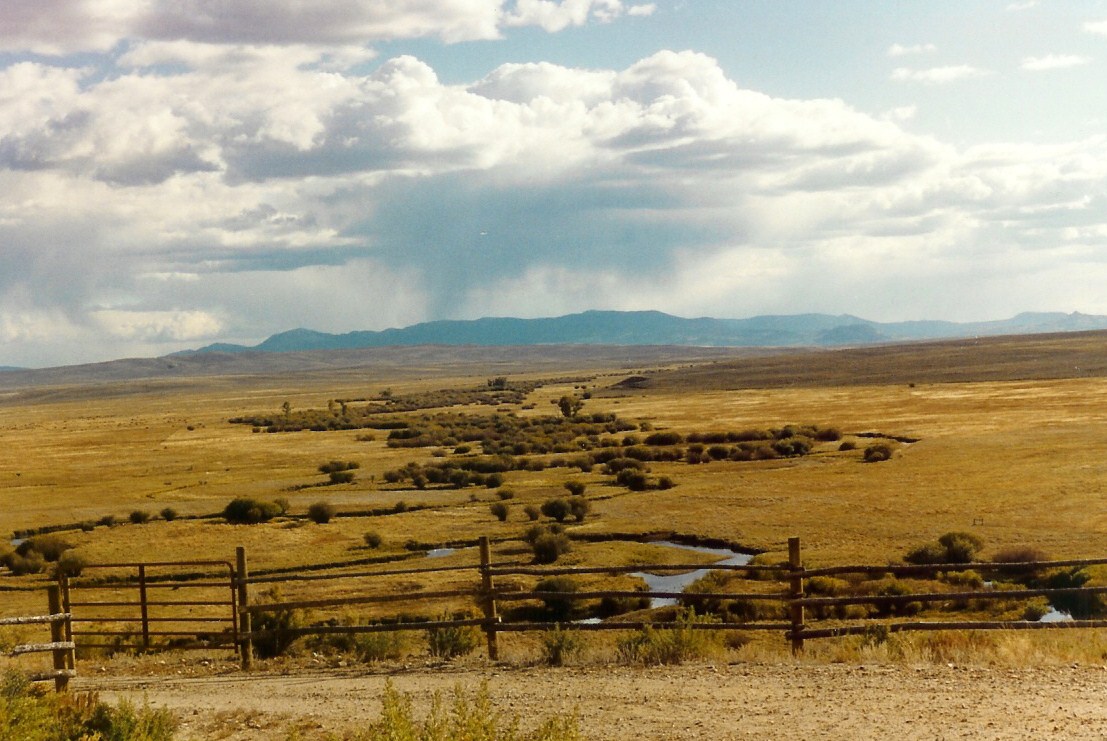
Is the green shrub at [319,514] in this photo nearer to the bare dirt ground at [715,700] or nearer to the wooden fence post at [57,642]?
the bare dirt ground at [715,700]

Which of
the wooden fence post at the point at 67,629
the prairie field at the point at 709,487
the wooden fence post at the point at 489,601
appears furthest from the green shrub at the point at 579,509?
the wooden fence post at the point at 67,629

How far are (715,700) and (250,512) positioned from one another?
35963mm

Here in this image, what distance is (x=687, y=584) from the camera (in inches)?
1184

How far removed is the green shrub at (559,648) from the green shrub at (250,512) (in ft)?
103

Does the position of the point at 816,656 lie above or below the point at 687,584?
above

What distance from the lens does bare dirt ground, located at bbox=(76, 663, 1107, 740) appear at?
11203mm

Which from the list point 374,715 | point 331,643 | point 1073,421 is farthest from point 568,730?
point 1073,421

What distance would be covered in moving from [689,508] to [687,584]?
1358cm

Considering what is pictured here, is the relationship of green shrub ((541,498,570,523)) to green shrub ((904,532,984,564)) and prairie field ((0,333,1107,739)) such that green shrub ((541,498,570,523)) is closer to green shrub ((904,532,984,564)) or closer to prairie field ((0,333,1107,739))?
prairie field ((0,333,1107,739))

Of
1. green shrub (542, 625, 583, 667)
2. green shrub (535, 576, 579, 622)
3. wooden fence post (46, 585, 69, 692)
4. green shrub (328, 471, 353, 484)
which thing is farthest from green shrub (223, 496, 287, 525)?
green shrub (542, 625, 583, 667)

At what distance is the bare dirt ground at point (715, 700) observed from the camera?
1120 cm

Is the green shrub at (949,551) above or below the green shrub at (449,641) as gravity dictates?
below

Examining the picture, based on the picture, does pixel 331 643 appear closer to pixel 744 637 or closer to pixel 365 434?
pixel 744 637

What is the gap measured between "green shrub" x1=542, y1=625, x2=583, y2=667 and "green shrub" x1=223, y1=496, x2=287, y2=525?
3140 cm
